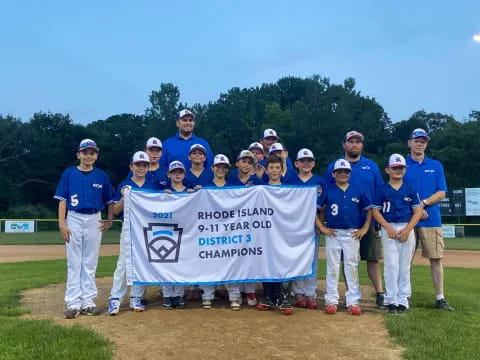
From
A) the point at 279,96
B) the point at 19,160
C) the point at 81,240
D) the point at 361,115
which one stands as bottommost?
the point at 81,240

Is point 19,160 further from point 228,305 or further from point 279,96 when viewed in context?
point 228,305

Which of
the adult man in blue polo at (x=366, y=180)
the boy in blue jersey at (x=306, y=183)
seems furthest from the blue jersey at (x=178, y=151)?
the adult man in blue polo at (x=366, y=180)

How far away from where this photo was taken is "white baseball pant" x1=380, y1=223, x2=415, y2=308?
623 cm

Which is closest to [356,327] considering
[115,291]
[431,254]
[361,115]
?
[431,254]

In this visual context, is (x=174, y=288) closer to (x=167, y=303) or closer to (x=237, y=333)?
(x=167, y=303)

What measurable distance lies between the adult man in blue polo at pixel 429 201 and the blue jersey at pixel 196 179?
9.34 ft

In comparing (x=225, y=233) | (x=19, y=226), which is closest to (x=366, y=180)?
(x=225, y=233)

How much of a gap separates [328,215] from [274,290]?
1.28 metres

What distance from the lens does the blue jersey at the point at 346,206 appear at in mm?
6266

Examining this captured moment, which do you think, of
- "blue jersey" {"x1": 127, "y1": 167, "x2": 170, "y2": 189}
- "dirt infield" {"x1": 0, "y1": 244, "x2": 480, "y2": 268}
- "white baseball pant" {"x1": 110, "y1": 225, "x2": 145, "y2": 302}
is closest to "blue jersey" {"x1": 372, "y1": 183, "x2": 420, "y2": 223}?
"blue jersey" {"x1": 127, "y1": 167, "x2": 170, "y2": 189}

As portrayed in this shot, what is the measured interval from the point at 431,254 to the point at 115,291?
4344 mm

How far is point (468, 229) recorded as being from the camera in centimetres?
3253

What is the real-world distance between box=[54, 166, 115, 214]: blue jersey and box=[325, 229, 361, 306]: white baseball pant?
324 cm

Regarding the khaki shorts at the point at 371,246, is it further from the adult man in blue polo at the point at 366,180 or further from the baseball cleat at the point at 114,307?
the baseball cleat at the point at 114,307
